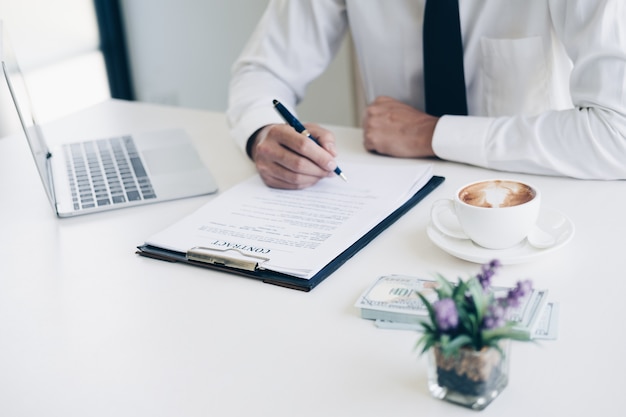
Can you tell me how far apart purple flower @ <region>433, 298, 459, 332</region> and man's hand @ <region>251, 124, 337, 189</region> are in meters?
0.58

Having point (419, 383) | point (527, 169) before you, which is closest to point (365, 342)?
point (419, 383)

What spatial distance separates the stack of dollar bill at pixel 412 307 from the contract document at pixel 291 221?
0.33 feet

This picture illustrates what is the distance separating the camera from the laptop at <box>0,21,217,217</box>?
1216 mm

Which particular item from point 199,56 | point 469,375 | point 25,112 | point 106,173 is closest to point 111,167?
point 106,173

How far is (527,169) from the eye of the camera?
1.20 m

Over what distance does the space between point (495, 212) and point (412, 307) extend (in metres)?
0.17

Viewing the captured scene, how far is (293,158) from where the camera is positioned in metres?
1.18

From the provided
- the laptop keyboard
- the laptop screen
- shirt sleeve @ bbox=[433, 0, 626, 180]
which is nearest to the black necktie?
shirt sleeve @ bbox=[433, 0, 626, 180]

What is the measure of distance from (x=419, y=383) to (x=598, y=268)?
312mm

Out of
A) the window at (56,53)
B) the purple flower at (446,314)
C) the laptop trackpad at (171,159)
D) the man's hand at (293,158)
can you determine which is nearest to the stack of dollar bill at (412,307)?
the purple flower at (446,314)

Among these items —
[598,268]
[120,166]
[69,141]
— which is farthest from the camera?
[69,141]

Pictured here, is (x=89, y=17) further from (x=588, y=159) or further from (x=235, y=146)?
(x=588, y=159)

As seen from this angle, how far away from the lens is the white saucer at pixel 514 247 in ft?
2.90

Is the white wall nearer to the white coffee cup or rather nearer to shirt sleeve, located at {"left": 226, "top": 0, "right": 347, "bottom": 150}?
shirt sleeve, located at {"left": 226, "top": 0, "right": 347, "bottom": 150}
